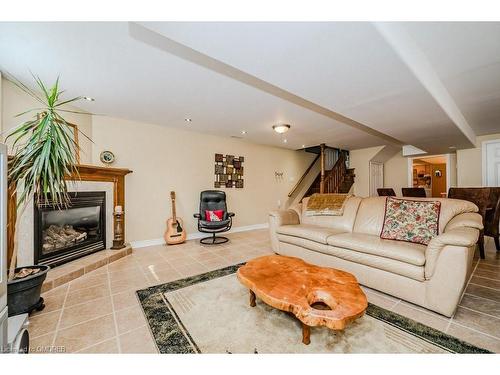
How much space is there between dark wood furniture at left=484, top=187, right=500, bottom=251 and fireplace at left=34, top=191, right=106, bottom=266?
5.76 metres

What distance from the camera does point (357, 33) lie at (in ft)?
4.46

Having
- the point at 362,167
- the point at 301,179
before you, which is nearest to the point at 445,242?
the point at 301,179

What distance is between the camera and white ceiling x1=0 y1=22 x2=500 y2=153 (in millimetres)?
1444

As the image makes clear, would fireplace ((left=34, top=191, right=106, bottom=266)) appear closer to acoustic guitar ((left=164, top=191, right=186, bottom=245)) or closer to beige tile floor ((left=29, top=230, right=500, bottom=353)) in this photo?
beige tile floor ((left=29, top=230, right=500, bottom=353))

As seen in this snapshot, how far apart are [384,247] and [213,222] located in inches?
106

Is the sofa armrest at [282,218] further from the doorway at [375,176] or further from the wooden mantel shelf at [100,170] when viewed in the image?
the doorway at [375,176]

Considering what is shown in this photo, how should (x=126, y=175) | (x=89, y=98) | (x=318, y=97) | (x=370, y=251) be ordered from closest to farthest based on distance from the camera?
(x=370, y=251), (x=318, y=97), (x=89, y=98), (x=126, y=175)

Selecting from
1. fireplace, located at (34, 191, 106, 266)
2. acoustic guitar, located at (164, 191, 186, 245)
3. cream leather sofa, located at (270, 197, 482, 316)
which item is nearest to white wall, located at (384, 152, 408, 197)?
cream leather sofa, located at (270, 197, 482, 316)

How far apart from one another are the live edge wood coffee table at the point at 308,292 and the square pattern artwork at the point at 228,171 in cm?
318

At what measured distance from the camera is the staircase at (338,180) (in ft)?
19.9

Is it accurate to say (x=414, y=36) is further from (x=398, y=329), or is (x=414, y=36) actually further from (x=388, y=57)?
(x=398, y=329)

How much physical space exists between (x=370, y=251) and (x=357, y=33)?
6.07ft

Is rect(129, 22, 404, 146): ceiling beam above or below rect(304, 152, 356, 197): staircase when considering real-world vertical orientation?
above

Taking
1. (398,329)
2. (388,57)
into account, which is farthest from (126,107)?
(398,329)
